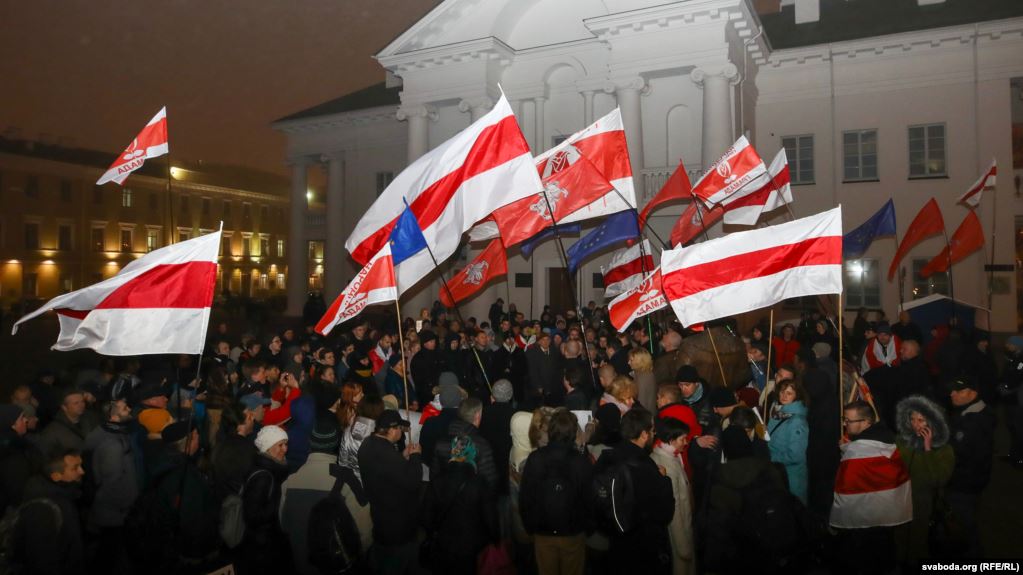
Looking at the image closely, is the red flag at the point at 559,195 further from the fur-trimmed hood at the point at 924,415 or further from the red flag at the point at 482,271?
the fur-trimmed hood at the point at 924,415

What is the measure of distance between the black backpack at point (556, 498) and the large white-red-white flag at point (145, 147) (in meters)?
7.30

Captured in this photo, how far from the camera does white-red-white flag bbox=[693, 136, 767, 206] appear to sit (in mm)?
10852

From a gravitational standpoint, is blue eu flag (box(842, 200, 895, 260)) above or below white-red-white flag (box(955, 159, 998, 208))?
below

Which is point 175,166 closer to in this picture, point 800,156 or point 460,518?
point 800,156

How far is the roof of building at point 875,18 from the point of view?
2086 cm

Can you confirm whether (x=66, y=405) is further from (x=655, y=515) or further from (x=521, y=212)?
(x=521, y=212)

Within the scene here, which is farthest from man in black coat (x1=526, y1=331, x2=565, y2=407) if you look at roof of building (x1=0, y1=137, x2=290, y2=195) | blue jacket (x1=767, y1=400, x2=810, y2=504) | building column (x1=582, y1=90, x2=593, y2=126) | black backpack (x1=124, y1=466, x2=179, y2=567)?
roof of building (x1=0, y1=137, x2=290, y2=195)

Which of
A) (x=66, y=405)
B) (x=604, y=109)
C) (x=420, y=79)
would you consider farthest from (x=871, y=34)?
(x=66, y=405)

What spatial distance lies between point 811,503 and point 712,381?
2.34 metres

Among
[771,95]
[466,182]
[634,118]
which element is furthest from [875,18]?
[466,182]

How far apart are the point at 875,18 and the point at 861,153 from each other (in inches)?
200

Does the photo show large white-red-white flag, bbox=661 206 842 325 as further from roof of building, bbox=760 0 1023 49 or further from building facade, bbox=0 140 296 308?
building facade, bbox=0 140 296 308

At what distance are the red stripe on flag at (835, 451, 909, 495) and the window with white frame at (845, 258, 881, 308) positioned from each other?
18.7m

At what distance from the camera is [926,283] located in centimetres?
2177
